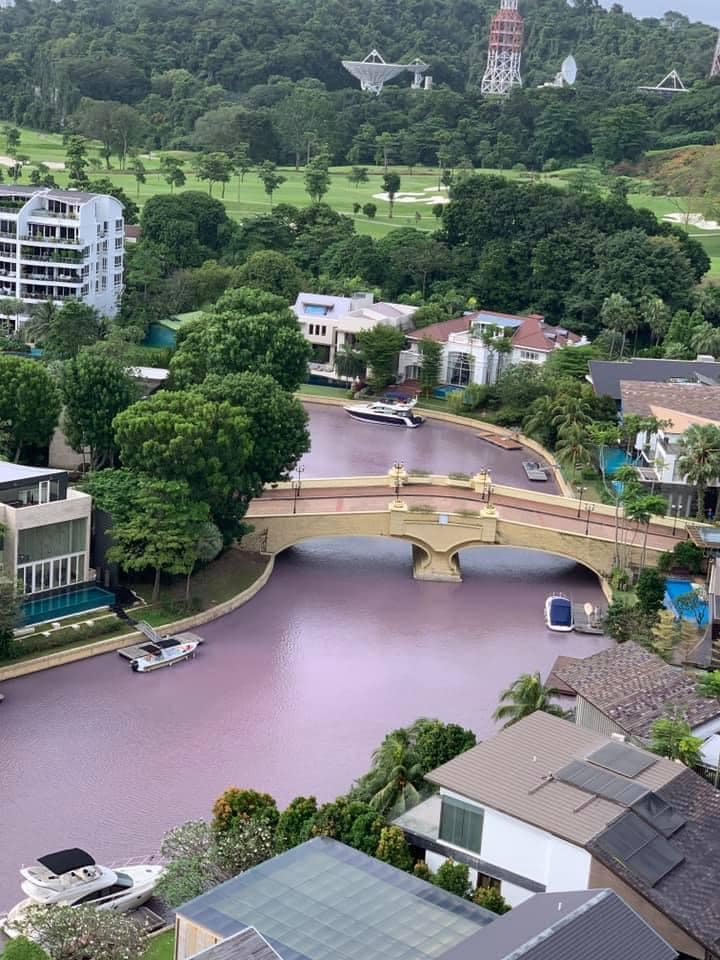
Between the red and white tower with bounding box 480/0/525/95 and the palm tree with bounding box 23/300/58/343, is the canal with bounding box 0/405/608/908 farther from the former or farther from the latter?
the red and white tower with bounding box 480/0/525/95

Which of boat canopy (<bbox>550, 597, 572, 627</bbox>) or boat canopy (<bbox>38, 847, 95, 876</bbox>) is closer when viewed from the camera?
boat canopy (<bbox>38, 847, 95, 876</bbox>)

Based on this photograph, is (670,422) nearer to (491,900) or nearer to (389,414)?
(389,414)

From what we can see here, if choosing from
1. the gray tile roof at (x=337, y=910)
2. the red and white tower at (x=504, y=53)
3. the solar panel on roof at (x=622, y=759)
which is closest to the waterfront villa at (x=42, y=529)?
the gray tile roof at (x=337, y=910)

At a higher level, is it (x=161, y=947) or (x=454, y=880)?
(x=454, y=880)

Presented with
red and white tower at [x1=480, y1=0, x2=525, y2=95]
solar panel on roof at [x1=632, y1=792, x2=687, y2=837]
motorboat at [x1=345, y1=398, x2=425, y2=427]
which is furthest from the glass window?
red and white tower at [x1=480, y1=0, x2=525, y2=95]

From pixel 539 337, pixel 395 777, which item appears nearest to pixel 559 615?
pixel 395 777

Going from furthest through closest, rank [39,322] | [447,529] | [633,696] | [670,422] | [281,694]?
1. [39,322]
2. [670,422]
3. [447,529]
4. [281,694]
5. [633,696]

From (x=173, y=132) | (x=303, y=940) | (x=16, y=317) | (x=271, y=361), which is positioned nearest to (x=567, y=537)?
(x=271, y=361)
